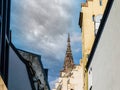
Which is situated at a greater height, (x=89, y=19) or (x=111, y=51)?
(x=111, y=51)

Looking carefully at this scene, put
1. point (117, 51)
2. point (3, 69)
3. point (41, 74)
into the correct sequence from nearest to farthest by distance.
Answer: point (117, 51), point (3, 69), point (41, 74)

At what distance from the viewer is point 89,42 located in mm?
48656

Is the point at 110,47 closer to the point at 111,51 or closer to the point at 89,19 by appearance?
the point at 111,51

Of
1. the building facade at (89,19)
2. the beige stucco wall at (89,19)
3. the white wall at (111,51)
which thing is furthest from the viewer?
the beige stucco wall at (89,19)

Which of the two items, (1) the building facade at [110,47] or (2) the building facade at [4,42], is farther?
(2) the building facade at [4,42]

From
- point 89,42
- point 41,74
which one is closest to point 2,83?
point 89,42

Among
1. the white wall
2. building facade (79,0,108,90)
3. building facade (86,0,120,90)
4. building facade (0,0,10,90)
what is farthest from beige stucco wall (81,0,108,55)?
the white wall

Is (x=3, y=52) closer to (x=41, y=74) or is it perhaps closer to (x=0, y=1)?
(x=0, y=1)

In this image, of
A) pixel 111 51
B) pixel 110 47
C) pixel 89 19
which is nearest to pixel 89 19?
pixel 89 19

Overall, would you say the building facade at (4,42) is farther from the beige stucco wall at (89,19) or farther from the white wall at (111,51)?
the beige stucco wall at (89,19)

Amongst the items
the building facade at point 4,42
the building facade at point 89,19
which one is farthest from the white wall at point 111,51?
the building facade at point 89,19

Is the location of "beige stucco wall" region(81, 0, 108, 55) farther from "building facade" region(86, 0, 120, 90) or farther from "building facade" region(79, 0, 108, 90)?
"building facade" region(86, 0, 120, 90)

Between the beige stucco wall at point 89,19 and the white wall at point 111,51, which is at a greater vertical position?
the white wall at point 111,51

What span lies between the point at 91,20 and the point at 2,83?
26.2m
